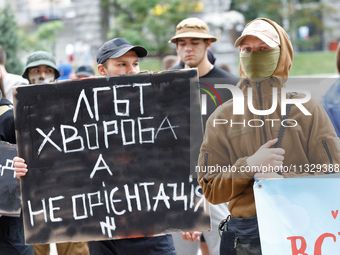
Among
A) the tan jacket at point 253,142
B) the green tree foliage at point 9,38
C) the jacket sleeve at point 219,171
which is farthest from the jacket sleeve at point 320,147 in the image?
the green tree foliage at point 9,38

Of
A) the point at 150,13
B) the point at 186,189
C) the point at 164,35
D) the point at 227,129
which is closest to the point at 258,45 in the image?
the point at 227,129

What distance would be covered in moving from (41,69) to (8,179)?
188 centimetres

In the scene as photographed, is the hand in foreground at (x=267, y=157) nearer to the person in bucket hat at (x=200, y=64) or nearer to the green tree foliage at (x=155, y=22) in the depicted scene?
the person in bucket hat at (x=200, y=64)

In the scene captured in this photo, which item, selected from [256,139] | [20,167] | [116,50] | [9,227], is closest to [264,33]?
[256,139]

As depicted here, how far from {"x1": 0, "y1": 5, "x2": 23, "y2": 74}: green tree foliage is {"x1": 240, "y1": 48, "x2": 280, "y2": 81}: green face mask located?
52.9 ft

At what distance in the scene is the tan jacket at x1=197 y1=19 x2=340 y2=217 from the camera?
3141 millimetres

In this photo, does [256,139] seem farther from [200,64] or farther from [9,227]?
[200,64]

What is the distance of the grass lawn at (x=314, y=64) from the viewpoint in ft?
74.4

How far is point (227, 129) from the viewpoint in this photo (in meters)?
3.27

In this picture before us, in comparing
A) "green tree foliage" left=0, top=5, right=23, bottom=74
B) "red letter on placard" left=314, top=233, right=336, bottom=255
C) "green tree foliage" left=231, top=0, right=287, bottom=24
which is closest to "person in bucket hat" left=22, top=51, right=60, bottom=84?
"red letter on placard" left=314, top=233, right=336, bottom=255

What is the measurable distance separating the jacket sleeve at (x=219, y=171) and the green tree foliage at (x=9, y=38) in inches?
631

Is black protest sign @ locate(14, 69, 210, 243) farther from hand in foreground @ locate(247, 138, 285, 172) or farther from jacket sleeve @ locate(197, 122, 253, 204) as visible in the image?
hand in foreground @ locate(247, 138, 285, 172)

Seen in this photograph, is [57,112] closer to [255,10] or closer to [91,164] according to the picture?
[91,164]

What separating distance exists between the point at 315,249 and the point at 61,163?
1.48m
